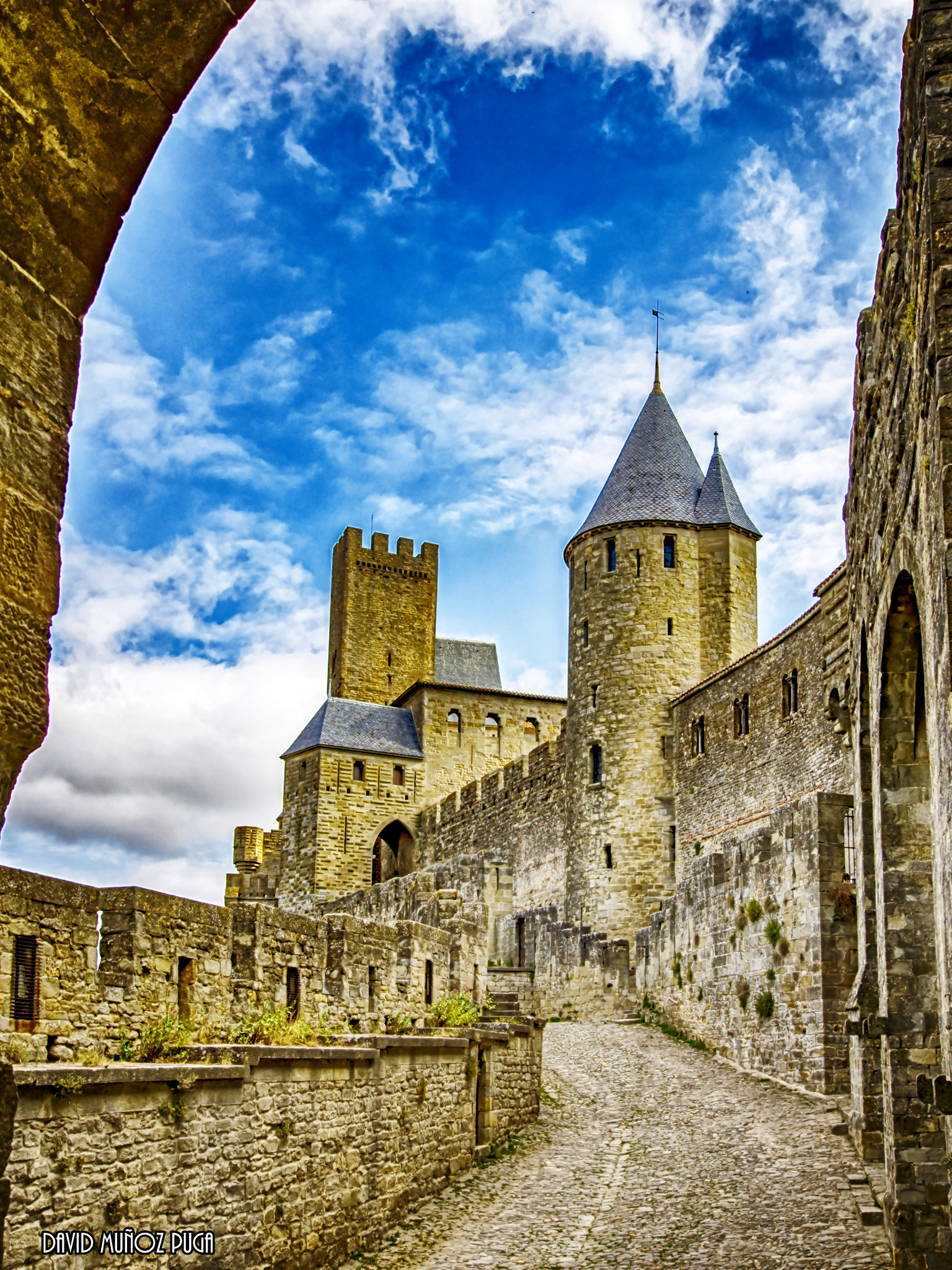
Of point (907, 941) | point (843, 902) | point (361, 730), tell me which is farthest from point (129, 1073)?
point (361, 730)

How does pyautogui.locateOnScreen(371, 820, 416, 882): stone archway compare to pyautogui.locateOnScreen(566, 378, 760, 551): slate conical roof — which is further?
pyautogui.locateOnScreen(371, 820, 416, 882): stone archway

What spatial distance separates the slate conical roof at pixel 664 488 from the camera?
2981 cm

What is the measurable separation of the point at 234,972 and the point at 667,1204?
401 centimetres

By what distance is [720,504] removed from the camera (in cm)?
3006

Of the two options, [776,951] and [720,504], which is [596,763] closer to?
[720,504]

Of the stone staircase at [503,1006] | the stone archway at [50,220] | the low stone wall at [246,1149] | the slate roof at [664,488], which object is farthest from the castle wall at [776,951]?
the slate roof at [664,488]

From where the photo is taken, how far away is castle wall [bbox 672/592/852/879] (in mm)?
22125

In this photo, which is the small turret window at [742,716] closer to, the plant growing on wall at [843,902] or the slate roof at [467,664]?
the plant growing on wall at [843,902]

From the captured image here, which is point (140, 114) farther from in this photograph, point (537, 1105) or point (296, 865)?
point (296, 865)

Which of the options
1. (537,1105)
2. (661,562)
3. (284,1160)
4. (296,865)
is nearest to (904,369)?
(284,1160)

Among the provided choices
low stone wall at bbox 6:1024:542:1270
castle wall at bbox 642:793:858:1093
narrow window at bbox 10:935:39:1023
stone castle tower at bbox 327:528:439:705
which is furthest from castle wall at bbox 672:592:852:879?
stone castle tower at bbox 327:528:439:705

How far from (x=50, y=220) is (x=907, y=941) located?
6.89m

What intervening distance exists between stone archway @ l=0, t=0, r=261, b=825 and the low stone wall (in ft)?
13.5

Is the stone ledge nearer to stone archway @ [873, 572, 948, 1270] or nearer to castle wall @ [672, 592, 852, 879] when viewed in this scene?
stone archway @ [873, 572, 948, 1270]
